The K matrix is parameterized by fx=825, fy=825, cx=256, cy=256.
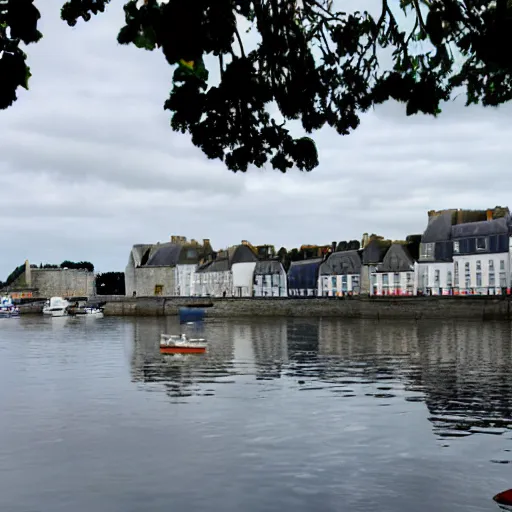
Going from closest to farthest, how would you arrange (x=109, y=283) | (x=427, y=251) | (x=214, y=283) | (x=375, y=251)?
(x=427, y=251) < (x=375, y=251) < (x=214, y=283) < (x=109, y=283)

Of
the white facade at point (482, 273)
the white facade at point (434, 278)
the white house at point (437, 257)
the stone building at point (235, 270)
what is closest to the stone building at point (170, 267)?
the stone building at point (235, 270)

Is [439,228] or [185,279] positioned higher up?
[439,228]

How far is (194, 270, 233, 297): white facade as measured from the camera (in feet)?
465

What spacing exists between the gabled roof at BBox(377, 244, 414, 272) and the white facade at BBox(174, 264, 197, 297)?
1871 inches

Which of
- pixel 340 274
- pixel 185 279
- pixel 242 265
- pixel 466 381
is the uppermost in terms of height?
pixel 242 265

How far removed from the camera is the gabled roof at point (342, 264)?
12019cm

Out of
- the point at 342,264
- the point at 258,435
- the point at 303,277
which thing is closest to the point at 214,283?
the point at 303,277

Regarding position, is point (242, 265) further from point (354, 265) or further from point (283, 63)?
point (283, 63)

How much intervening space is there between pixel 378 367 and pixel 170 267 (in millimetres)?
109779

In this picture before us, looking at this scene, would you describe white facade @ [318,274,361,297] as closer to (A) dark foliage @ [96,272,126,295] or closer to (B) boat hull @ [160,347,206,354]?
(B) boat hull @ [160,347,206,354]

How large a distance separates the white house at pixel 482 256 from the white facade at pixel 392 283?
8.82 metres

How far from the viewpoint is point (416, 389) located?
36.5 m

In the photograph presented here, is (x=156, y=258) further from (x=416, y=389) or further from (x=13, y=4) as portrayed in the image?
(x=13, y=4)

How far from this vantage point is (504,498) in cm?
1762
